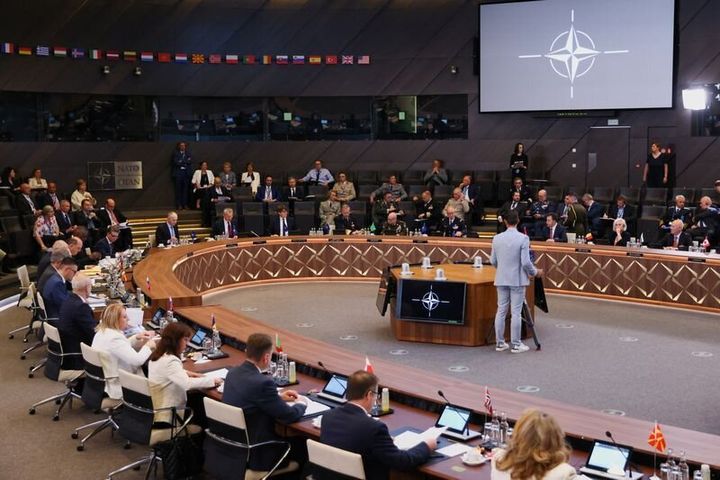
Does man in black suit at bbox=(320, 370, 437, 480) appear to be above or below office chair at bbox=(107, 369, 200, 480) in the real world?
above

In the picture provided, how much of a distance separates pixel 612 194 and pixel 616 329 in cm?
759

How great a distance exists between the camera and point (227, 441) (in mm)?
5633

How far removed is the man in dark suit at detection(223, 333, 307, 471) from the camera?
560 centimetres

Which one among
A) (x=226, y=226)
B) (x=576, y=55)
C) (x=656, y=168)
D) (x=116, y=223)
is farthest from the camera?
(x=576, y=55)

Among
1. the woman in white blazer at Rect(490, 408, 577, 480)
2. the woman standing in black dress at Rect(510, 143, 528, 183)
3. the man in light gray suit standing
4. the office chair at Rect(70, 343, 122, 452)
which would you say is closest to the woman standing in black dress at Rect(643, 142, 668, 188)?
the woman standing in black dress at Rect(510, 143, 528, 183)

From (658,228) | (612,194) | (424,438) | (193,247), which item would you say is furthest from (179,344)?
(612,194)

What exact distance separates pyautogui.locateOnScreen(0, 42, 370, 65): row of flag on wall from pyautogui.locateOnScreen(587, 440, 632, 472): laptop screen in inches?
736

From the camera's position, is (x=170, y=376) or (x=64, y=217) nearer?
(x=170, y=376)

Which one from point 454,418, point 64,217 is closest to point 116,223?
point 64,217

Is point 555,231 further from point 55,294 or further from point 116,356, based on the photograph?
point 116,356

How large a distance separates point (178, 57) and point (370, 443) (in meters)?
18.8

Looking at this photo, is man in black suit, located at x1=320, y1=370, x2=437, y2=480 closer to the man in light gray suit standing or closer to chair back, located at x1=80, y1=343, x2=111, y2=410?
chair back, located at x1=80, y1=343, x2=111, y2=410

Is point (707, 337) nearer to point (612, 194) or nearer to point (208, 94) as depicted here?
point (612, 194)

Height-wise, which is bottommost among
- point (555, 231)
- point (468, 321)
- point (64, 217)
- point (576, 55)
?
point (468, 321)
